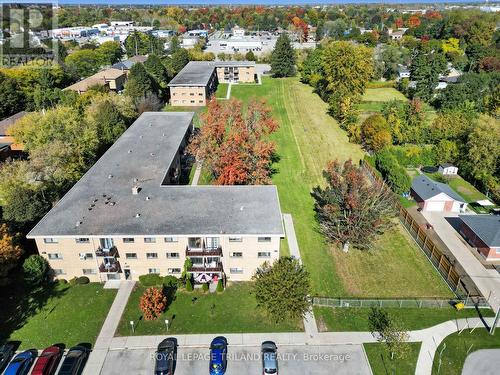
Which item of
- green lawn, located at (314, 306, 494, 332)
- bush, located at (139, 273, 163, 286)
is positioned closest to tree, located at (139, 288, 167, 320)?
bush, located at (139, 273, 163, 286)

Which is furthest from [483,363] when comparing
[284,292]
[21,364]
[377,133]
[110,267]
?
[377,133]

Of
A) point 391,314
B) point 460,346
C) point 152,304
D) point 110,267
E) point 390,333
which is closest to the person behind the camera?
point 390,333

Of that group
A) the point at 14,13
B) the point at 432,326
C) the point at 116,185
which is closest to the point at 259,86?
the point at 116,185

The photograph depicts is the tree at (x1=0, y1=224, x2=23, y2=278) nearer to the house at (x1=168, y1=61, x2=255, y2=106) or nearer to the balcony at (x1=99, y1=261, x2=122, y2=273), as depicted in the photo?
the balcony at (x1=99, y1=261, x2=122, y2=273)

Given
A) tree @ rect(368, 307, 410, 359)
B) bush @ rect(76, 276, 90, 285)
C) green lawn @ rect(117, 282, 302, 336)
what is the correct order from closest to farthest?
1. tree @ rect(368, 307, 410, 359)
2. green lawn @ rect(117, 282, 302, 336)
3. bush @ rect(76, 276, 90, 285)

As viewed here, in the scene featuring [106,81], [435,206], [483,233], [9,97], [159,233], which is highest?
[106,81]

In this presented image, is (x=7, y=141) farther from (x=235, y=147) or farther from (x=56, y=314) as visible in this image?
(x=56, y=314)

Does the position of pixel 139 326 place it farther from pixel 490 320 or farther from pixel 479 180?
pixel 479 180
